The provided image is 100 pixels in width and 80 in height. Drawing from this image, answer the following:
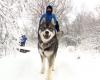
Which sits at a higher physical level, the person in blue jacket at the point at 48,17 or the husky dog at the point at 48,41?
the person in blue jacket at the point at 48,17

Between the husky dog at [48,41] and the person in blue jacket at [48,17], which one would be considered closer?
the husky dog at [48,41]

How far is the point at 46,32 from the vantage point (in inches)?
353

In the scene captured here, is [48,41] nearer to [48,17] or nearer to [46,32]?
[46,32]

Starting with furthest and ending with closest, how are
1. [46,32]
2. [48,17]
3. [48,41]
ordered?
[48,17]
[48,41]
[46,32]

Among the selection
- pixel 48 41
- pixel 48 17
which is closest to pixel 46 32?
pixel 48 41

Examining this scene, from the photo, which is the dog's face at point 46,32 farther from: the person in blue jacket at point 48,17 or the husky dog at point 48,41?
the person in blue jacket at point 48,17

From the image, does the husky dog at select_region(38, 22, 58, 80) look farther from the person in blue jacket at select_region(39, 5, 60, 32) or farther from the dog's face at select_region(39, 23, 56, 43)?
the person in blue jacket at select_region(39, 5, 60, 32)

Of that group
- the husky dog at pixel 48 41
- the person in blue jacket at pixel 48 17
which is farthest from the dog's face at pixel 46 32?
the person in blue jacket at pixel 48 17

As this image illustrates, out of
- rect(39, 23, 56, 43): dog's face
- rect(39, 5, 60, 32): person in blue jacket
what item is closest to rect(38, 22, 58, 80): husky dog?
rect(39, 23, 56, 43): dog's face

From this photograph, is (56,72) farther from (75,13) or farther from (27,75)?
(75,13)

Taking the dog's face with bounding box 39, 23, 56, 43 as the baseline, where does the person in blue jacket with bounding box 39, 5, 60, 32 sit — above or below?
above

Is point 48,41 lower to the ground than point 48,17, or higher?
lower

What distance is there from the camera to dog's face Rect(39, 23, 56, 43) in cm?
900

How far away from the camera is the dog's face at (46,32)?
29.5ft
